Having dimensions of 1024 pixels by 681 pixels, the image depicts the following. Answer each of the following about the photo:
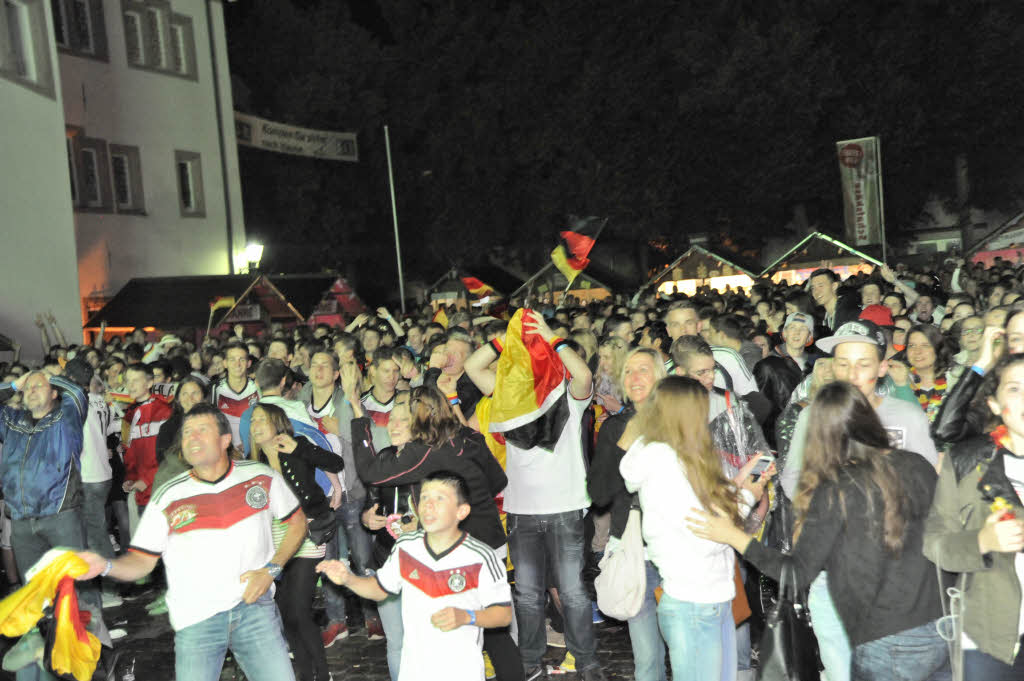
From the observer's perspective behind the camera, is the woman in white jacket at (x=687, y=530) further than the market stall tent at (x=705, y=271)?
No

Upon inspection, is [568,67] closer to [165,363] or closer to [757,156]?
[757,156]

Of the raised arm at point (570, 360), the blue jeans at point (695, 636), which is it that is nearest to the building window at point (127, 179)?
the raised arm at point (570, 360)

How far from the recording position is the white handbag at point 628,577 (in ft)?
Answer: 16.0

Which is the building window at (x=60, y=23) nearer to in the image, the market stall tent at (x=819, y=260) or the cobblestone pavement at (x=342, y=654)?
the market stall tent at (x=819, y=260)

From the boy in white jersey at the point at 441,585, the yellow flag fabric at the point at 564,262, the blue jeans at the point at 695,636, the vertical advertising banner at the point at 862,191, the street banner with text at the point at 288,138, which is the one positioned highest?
the street banner with text at the point at 288,138

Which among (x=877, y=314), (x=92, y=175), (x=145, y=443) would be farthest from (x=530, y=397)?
(x=92, y=175)

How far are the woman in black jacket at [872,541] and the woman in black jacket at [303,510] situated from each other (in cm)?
314

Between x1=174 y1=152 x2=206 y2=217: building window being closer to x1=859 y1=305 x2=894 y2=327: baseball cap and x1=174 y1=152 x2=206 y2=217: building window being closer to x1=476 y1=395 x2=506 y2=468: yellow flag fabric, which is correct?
x1=859 y1=305 x2=894 y2=327: baseball cap

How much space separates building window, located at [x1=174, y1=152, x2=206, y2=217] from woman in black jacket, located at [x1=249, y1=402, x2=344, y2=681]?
69.8 ft

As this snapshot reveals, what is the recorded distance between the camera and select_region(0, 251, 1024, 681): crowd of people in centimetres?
376

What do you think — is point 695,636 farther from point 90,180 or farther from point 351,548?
point 90,180

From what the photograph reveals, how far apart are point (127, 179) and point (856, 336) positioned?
2276 cm

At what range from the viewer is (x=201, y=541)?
4750mm

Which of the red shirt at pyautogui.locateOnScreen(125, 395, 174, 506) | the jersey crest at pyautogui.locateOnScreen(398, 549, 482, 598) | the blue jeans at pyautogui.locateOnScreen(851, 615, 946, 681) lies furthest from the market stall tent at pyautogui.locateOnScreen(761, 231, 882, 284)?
the blue jeans at pyautogui.locateOnScreen(851, 615, 946, 681)
